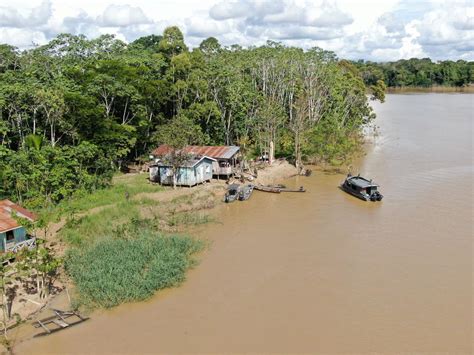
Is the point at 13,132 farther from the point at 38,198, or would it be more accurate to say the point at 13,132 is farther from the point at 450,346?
the point at 450,346

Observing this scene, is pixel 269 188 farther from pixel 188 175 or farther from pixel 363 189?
pixel 363 189

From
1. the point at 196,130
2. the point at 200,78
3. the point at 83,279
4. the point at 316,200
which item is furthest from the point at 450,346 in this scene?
the point at 200,78

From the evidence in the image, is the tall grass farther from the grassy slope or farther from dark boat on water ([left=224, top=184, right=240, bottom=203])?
dark boat on water ([left=224, top=184, right=240, bottom=203])

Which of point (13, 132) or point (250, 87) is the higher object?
point (250, 87)

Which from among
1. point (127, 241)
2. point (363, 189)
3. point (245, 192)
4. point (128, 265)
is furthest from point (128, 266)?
point (363, 189)

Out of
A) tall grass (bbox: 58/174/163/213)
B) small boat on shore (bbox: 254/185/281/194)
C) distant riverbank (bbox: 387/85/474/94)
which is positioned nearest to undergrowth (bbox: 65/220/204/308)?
tall grass (bbox: 58/174/163/213)

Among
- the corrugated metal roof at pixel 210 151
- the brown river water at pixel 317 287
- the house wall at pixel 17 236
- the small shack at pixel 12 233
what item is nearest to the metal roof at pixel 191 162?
the corrugated metal roof at pixel 210 151

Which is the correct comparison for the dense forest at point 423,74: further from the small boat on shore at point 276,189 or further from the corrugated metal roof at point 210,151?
the small boat on shore at point 276,189
